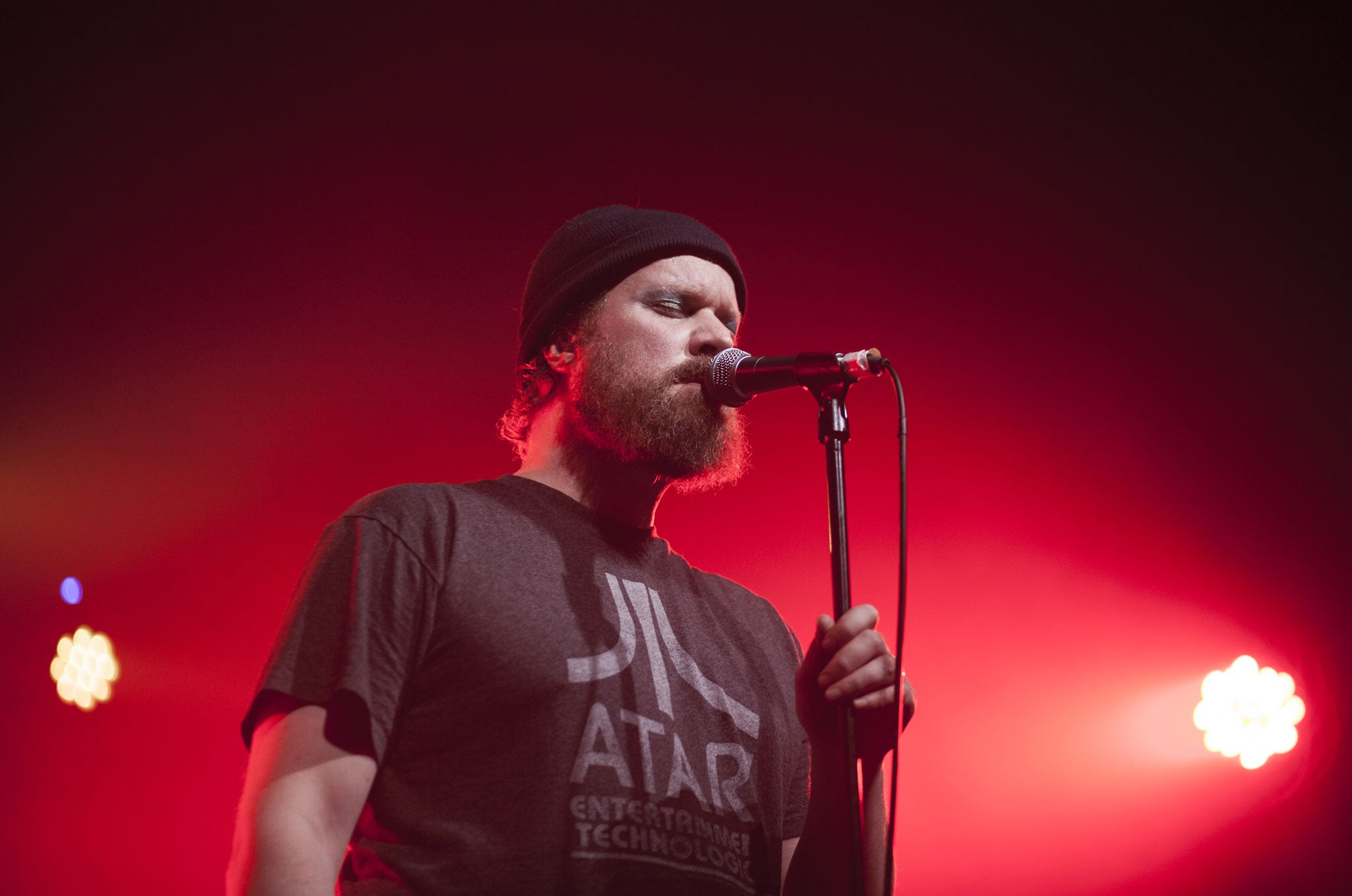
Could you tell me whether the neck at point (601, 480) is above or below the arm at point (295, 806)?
above

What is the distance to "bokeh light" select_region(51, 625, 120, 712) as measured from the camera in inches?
135

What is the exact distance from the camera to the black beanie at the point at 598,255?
213 cm

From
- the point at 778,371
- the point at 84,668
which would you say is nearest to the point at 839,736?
the point at 778,371

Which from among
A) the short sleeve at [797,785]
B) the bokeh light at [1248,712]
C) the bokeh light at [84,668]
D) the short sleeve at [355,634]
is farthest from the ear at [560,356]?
the bokeh light at [1248,712]

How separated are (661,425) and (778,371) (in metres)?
0.48

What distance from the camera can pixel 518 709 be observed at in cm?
140

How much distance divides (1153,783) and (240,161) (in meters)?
4.70

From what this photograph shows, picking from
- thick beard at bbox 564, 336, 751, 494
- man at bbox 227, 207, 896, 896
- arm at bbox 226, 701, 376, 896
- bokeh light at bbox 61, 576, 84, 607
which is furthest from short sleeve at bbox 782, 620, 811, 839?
bokeh light at bbox 61, 576, 84, 607

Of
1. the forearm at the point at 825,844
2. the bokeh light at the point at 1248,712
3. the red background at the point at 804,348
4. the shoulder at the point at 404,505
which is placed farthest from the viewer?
the bokeh light at the point at 1248,712

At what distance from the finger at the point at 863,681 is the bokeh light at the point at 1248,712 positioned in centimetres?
353

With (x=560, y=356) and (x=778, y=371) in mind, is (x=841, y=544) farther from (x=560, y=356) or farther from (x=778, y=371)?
(x=560, y=356)

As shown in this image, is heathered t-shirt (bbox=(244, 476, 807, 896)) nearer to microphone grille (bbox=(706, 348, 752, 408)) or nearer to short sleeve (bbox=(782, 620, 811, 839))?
short sleeve (bbox=(782, 620, 811, 839))

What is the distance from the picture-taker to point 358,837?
136 centimetres

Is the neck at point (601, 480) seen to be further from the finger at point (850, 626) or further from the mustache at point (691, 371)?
the finger at point (850, 626)
